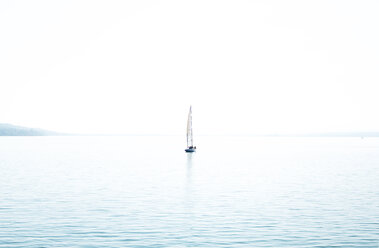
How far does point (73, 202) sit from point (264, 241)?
2562 centimetres

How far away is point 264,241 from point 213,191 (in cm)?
3015

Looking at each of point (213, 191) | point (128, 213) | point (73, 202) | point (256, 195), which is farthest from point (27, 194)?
point (256, 195)

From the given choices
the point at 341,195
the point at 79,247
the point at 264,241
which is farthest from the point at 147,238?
the point at 341,195

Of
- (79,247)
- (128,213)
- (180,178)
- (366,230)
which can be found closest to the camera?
(79,247)

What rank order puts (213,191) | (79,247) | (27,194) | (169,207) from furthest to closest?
(213,191) → (27,194) → (169,207) → (79,247)

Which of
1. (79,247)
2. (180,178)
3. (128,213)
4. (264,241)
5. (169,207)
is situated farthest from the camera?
(180,178)

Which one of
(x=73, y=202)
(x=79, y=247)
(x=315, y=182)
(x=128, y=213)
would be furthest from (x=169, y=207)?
(x=315, y=182)

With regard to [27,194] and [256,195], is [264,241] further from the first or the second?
[27,194]

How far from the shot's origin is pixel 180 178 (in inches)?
3388

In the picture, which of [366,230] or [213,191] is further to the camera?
[213,191]

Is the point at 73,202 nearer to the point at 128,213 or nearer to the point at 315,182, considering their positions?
the point at 128,213

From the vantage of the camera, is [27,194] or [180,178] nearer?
[27,194]

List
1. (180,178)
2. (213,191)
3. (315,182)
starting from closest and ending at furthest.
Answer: (213,191)
(315,182)
(180,178)

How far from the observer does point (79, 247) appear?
3262 centimetres
